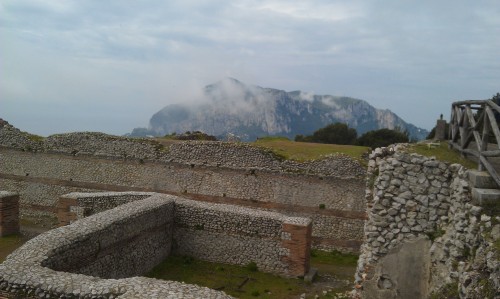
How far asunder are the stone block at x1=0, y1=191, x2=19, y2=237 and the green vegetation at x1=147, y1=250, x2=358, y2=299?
6.92 metres

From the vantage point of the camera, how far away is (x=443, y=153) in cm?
802

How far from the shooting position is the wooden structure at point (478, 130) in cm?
627

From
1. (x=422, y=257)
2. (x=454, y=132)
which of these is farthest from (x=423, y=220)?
(x=454, y=132)

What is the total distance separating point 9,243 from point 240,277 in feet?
28.9

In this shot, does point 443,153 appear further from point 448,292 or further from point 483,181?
point 448,292

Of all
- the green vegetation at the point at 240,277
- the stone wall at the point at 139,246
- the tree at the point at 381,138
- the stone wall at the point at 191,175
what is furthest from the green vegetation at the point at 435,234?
the tree at the point at 381,138

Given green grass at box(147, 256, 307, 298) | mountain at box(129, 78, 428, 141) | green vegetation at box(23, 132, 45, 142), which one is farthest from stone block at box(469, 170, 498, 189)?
mountain at box(129, 78, 428, 141)

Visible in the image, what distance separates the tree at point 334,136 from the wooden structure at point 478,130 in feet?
104

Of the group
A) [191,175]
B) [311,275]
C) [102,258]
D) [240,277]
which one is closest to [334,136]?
[191,175]

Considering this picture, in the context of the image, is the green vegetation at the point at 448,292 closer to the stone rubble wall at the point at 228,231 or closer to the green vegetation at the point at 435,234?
the green vegetation at the point at 435,234

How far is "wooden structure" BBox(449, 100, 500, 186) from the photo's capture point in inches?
247

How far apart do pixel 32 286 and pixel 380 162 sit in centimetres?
663

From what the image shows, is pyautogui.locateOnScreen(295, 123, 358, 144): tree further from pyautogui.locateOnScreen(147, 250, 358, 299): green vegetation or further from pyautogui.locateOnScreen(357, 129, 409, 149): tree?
pyautogui.locateOnScreen(147, 250, 358, 299): green vegetation

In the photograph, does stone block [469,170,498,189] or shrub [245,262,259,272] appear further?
shrub [245,262,259,272]
